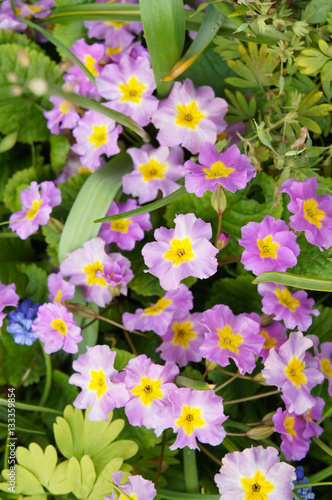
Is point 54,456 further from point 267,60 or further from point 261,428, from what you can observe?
point 267,60

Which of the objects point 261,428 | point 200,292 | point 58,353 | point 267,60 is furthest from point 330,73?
point 58,353

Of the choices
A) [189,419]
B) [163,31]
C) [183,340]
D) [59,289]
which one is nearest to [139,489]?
[189,419]

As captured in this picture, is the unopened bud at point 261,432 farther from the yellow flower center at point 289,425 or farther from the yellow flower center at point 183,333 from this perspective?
the yellow flower center at point 183,333

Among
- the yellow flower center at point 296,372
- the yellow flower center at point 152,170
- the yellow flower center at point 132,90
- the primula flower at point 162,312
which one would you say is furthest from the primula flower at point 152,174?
the yellow flower center at point 296,372

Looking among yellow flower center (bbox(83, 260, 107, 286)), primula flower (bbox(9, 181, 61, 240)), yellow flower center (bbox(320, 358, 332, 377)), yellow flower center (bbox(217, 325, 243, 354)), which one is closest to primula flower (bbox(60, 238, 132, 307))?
yellow flower center (bbox(83, 260, 107, 286))

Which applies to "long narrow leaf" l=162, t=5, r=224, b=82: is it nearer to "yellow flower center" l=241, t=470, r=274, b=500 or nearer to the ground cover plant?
the ground cover plant

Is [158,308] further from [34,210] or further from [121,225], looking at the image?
[34,210]
